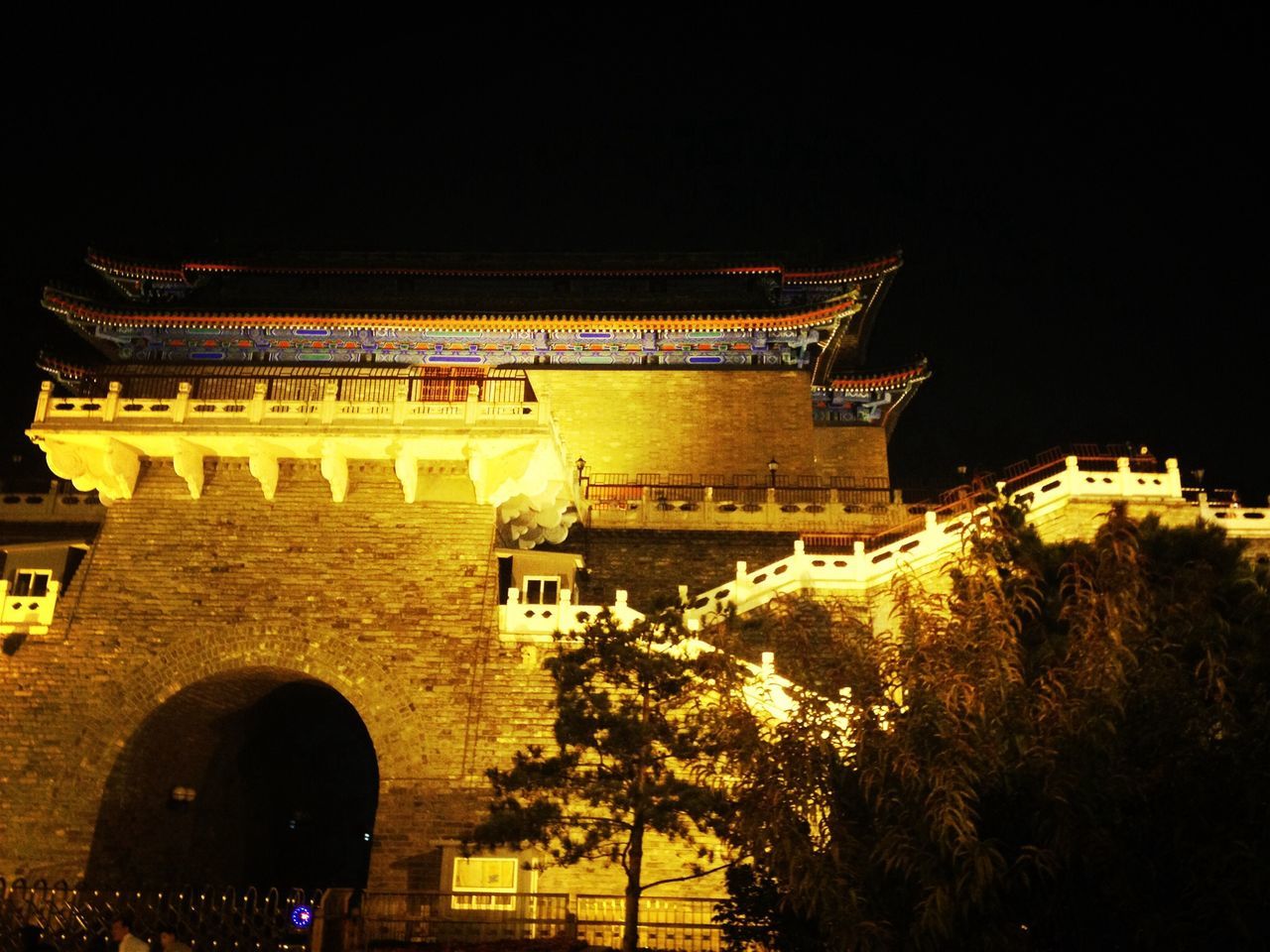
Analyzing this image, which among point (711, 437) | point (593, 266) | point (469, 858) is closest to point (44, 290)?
point (593, 266)

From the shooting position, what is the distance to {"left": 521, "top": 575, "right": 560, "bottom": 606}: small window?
1886cm

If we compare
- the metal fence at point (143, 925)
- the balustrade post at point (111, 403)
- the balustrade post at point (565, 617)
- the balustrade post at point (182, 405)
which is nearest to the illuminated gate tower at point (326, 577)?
the balustrade post at point (182, 405)

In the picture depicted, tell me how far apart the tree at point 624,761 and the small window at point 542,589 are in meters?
4.72

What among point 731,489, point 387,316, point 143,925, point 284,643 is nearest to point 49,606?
point 284,643

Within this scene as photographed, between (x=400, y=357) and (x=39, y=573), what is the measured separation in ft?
36.3

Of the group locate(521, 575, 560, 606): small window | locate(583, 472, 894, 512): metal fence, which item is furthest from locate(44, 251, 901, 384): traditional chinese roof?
locate(521, 575, 560, 606): small window

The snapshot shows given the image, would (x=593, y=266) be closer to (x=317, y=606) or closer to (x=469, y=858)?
(x=317, y=606)

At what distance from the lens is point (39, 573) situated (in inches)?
750

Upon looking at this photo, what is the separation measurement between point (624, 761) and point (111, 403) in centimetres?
1101

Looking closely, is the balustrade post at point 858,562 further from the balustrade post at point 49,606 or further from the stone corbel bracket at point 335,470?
the balustrade post at point 49,606

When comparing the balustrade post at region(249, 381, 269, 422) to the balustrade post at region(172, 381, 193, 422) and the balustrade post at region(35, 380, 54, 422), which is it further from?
the balustrade post at region(35, 380, 54, 422)

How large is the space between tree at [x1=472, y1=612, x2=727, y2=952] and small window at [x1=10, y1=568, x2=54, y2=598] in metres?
10.0

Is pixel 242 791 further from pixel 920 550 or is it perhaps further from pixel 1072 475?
pixel 1072 475

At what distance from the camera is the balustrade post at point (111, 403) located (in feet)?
59.6
